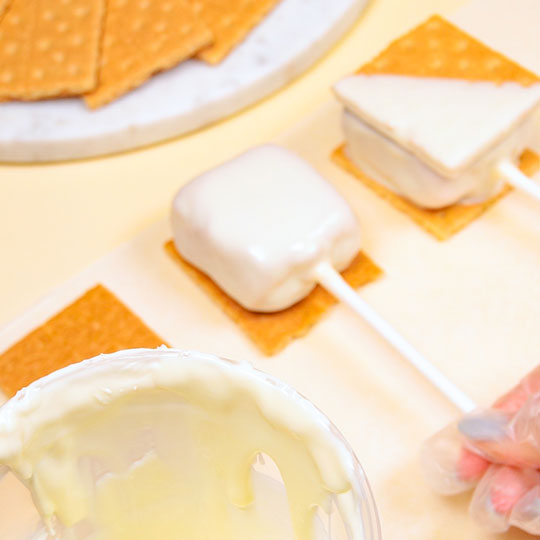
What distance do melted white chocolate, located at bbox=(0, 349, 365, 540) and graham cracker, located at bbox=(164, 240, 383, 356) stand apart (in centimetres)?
34

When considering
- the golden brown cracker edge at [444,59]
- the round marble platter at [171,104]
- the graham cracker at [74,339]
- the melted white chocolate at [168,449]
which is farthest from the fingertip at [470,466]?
the round marble platter at [171,104]

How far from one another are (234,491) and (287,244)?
36 centimetres

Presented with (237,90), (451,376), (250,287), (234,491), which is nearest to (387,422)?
(451,376)

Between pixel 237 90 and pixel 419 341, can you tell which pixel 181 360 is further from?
pixel 237 90

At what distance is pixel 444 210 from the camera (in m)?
1.04

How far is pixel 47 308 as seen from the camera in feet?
3.36

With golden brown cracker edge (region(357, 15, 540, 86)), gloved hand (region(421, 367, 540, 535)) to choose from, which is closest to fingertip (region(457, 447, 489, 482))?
gloved hand (region(421, 367, 540, 535))

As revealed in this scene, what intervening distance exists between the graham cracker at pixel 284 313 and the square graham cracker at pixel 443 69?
10 cm

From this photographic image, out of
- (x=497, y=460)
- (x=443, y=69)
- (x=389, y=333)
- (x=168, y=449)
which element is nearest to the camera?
(x=168, y=449)

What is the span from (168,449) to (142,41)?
723 mm

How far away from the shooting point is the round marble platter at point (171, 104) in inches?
45.0

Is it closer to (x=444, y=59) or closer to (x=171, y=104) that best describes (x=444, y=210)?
(x=444, y=59)

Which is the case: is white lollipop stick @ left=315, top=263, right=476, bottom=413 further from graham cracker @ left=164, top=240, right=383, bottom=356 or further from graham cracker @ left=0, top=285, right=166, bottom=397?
graham cracker @ left=0, top=285, right=166, bottom=397

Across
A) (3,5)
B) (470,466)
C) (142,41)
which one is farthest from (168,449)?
(3,5)
